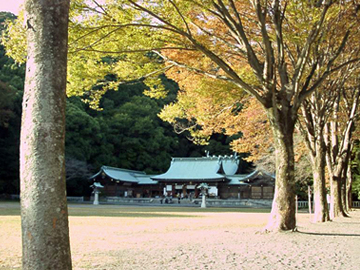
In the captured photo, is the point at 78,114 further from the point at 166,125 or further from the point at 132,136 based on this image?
the point at 166,125

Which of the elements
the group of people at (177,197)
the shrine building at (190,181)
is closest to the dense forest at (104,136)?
the shrine building at (190,181)

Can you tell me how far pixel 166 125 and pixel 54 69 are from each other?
159 feet

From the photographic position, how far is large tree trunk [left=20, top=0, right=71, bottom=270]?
2.73m

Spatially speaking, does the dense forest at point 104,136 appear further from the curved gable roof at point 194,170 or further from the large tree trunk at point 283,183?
the large tree trunk at point 283,183

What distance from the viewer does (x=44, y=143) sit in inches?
111

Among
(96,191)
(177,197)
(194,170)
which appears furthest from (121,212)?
(194,170)

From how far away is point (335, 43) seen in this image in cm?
1141

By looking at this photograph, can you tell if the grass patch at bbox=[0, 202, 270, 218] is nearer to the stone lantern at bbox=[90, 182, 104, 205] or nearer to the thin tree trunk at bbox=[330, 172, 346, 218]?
the thin tree trunk at bbox=[330, 172, 346, 218]

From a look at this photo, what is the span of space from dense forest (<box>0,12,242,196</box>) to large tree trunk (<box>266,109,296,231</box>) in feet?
87.4

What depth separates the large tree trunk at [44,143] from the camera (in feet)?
8.96

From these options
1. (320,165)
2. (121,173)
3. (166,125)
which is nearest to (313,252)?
(320,165)

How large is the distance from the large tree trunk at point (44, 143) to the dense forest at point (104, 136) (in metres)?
32.2

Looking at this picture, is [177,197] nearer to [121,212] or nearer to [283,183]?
[121,212]

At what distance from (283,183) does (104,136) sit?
36.0 meters
